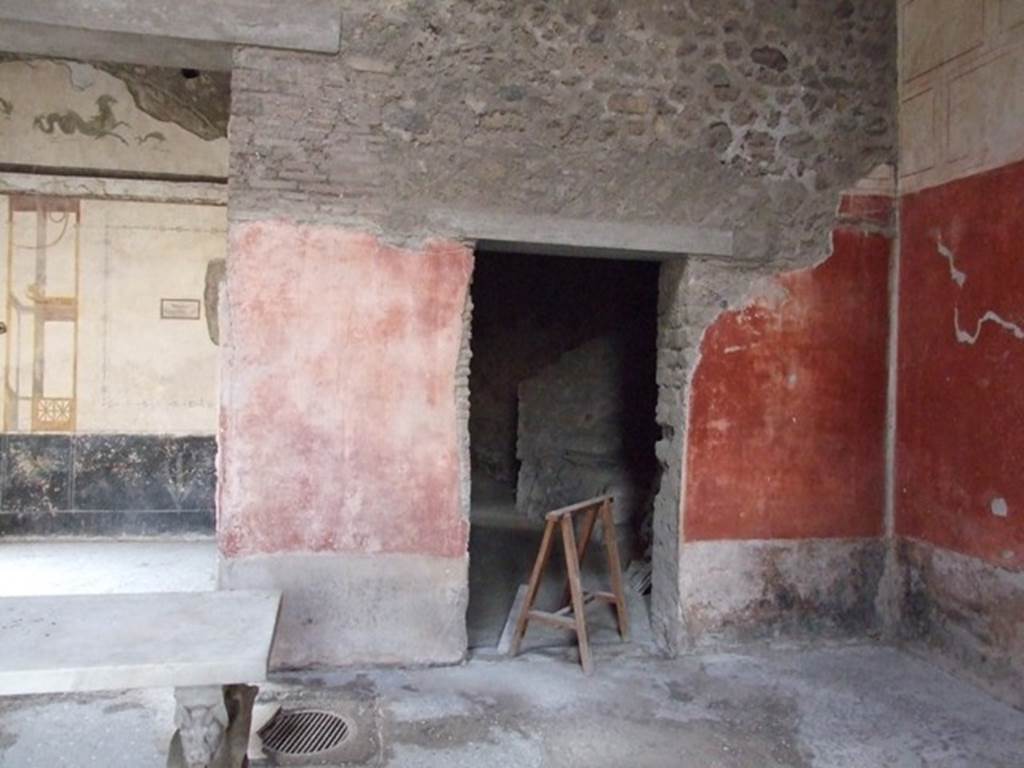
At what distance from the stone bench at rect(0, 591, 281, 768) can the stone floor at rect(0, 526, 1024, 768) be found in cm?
64

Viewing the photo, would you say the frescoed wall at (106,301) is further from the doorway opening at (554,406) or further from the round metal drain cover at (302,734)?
the round metal drain cover at (302,734)

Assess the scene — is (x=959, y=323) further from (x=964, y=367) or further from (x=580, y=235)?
(x=580, y=235)

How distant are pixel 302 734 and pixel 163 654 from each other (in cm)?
109

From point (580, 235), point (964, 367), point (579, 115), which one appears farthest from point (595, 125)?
point (964, 367)

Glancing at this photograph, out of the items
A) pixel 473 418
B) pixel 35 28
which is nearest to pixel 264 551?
pixel 35 28

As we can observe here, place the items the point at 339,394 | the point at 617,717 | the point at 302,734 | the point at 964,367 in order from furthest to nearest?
1. the point at 964,367
2. the point at 339,394
3. the point at 617,717
4. the point at 302,734

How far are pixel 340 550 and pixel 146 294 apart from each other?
4073 mm

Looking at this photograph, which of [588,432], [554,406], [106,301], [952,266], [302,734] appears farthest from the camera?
[554,406]

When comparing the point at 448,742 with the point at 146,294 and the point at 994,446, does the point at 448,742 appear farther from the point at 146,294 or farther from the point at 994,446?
the point at 146,294

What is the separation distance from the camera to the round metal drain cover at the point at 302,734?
322cm

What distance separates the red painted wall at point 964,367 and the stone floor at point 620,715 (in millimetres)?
846

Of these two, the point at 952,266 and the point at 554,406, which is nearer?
the point at 952,266

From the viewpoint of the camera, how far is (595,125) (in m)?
4.31

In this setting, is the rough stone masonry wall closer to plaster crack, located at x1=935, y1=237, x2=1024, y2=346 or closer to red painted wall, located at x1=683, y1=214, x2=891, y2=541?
red painted wall, located at x1=683, y1=214, x2=891, y2=541
